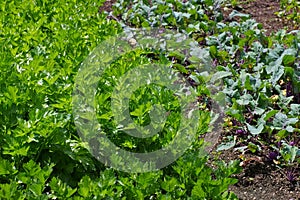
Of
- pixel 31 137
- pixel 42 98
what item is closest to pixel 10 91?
pixel 42 98

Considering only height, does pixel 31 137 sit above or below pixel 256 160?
above

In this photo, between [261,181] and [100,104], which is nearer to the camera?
[100,104]

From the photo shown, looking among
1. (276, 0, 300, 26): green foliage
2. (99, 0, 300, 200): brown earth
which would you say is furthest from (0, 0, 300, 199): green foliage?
(276, 0, 300, 26): green foliage

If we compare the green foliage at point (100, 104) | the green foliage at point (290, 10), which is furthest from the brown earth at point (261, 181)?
the green foliage at point (290, 10)

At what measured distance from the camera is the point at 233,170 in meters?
2.69

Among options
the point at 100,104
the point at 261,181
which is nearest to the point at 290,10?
the point at 261,181

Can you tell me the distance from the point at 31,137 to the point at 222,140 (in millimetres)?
1764

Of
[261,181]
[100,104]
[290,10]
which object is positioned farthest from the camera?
[290,10]

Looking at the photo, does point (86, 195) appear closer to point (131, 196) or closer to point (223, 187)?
point (131, 196)

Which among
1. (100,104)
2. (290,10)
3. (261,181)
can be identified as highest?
(100,104)

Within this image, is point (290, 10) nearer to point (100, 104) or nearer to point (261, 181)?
point (261, 181)

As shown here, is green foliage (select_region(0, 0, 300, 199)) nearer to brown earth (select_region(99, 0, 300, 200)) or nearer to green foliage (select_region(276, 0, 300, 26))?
brown earth (select_region(99, 0, 300, 200))

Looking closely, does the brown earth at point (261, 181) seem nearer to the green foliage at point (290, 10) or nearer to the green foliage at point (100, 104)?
the green foliage at point (100, 104)

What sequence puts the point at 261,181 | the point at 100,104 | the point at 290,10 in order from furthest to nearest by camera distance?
the point at 290,10, the point at 261,181, the point at 100,104
